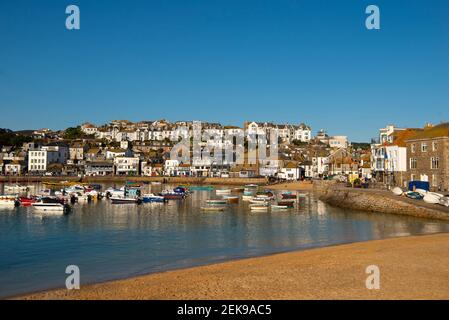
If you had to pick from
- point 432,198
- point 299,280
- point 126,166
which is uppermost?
point 126,166

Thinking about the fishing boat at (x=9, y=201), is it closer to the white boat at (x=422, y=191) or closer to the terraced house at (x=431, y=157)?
the white boat at (x=422, y=191)

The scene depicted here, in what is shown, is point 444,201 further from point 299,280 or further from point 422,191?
point 299,280

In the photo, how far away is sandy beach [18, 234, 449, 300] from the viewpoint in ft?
39.1

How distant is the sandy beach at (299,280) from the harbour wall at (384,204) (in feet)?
48.1

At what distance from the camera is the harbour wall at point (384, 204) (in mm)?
32344

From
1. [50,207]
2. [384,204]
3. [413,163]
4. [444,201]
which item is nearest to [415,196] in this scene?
[384,204]

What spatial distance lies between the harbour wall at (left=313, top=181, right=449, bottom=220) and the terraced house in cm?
487

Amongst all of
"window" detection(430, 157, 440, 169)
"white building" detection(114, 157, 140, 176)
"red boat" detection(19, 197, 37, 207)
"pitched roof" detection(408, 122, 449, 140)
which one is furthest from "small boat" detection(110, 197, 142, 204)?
"white building" detection(114, 157, 140, 176)

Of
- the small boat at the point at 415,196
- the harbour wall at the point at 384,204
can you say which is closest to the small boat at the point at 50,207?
the harbour wall at the point at 384,204

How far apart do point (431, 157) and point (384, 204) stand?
27.8 ft

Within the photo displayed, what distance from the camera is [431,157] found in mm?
41469

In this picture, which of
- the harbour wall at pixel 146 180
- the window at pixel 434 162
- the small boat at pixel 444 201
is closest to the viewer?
the small boat at pixel 444 201

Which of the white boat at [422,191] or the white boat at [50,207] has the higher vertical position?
the white boat at [422,191]

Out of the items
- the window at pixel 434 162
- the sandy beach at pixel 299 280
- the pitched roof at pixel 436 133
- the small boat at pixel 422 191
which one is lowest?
the sandy beach at pixel 299 280
